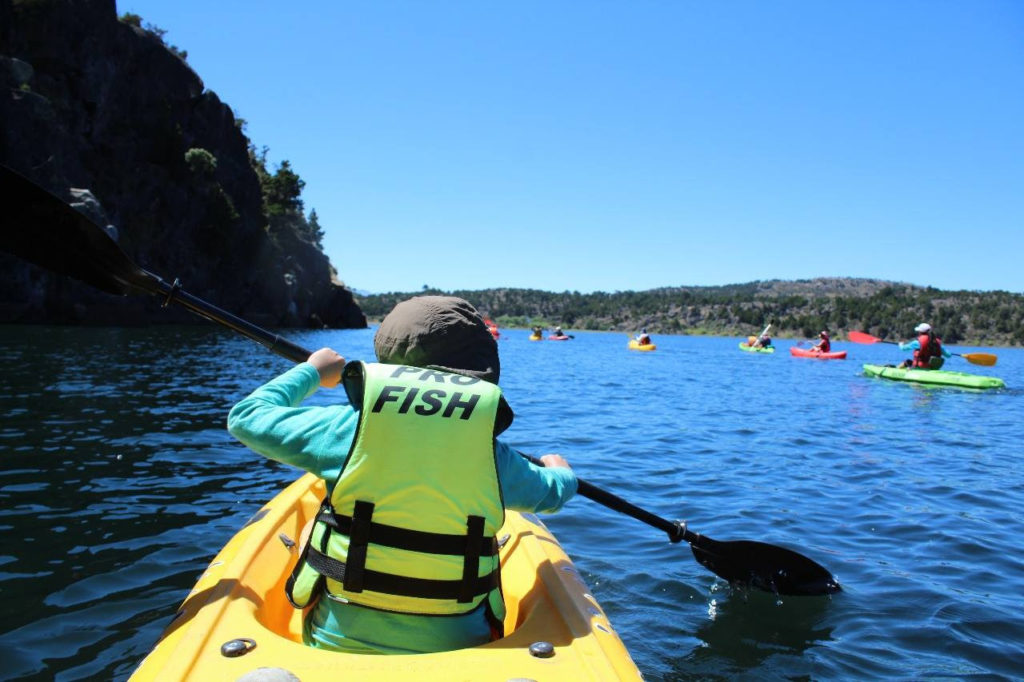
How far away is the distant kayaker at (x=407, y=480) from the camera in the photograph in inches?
79.9

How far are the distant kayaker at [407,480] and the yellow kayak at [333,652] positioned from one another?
0.14 m

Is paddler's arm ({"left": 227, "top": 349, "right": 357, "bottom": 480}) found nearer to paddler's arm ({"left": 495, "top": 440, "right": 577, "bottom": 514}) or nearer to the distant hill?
paddler's arm ({"left": 495, "top": 440, "right": 577, "bottom": 514})

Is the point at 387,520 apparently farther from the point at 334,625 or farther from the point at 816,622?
the point at 816,622

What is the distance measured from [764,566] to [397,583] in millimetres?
3357

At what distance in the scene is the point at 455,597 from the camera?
2166 mm

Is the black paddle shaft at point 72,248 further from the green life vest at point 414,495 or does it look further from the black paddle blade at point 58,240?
the green life vest at point 414,495

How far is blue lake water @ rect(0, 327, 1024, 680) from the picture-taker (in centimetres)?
389

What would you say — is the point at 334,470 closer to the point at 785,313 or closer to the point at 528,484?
the point at 528,484

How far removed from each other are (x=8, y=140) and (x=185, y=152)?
19376 millimetres

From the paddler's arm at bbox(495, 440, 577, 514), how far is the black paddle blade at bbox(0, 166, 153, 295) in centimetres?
253

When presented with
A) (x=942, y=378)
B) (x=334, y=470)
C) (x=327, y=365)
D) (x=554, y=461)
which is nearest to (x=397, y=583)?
(x=334, y=470)

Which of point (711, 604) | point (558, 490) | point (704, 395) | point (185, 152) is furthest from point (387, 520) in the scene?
point (185, 152)

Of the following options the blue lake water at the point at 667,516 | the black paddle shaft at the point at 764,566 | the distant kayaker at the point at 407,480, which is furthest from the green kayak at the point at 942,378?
the distant kayaker at the point at 407,480

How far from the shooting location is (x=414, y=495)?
6.73ft
